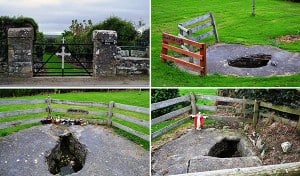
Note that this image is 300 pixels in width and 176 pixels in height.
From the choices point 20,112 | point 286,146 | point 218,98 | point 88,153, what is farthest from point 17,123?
point 286,146

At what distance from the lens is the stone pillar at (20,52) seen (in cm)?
670

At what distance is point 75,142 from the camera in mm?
6941

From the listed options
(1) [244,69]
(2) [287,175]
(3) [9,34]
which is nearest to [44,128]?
(3) [9,34]

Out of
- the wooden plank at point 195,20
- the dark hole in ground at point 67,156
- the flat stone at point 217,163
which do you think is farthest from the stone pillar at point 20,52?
the flat stone at point 217,163

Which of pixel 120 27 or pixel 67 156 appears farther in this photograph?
pixel 120 27

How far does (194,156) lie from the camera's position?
6.16 m

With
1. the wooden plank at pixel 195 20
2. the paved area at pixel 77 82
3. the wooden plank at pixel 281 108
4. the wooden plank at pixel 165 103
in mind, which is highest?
the wooden plank at pixel 195 20

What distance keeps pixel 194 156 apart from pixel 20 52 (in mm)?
2862

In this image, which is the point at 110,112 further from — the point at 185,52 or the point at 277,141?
the point at 277,141

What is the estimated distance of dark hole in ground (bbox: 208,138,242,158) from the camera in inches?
260

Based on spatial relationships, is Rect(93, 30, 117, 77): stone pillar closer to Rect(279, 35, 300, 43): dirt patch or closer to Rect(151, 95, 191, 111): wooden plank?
Rect(151, 95, 191, 111): wooden plank

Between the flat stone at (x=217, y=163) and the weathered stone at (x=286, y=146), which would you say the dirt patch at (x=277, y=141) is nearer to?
the weathered stone at (x=286, y=146)

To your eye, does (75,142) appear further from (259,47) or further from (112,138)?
(259,47)

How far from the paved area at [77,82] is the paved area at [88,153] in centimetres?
80
